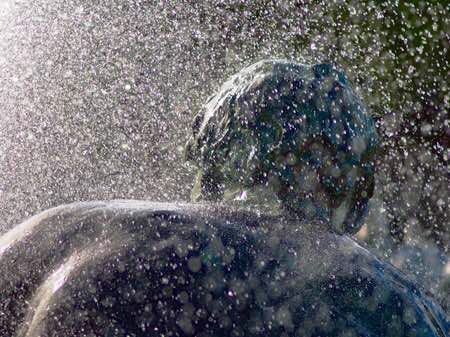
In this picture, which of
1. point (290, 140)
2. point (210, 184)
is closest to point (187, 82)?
point (210, 184)

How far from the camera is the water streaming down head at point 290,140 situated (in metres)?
1.95

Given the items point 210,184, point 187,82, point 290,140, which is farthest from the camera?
point 187,82

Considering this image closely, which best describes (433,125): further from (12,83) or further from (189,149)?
(189,149)

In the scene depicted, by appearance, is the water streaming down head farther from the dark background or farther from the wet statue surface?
the dark background

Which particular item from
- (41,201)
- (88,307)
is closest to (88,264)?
(88,307)

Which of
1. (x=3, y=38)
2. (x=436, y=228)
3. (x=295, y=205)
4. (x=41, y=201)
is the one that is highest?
(x=295, y=205)

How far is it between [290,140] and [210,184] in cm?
29

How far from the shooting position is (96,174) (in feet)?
23.7

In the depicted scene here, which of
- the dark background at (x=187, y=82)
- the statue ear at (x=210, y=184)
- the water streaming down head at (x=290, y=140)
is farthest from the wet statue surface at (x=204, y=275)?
the dark background at (x=187, y=82)

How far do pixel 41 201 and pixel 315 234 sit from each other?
443 cm

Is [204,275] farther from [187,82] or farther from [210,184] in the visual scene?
[187,82]

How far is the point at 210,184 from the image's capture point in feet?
6.90

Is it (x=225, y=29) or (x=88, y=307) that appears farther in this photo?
(x=225, y=29)

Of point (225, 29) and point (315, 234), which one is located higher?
point (315, 234)
